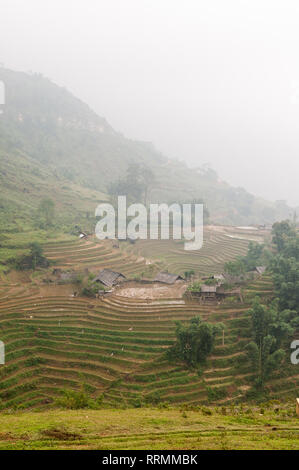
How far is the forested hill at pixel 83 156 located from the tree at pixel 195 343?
134ft

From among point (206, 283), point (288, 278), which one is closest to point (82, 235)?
point (206, 283)

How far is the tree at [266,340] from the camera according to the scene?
709 inches

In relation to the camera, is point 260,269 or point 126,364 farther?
point 260,269

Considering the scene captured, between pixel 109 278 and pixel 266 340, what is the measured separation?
13.8m

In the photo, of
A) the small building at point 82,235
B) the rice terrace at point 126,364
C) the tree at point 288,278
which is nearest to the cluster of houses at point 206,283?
the rice terrace at point 126,364

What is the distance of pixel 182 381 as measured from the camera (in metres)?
17.5

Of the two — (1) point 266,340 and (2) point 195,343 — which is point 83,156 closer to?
(2) point 195,343

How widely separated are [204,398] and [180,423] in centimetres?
621

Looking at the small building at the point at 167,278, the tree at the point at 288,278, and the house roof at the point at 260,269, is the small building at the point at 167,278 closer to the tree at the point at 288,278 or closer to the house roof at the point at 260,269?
the house roof at the point at 260,269

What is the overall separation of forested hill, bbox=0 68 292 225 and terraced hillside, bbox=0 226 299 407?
3491 cm

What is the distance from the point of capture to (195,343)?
18.5m

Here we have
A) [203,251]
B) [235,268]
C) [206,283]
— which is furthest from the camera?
[203,251]
